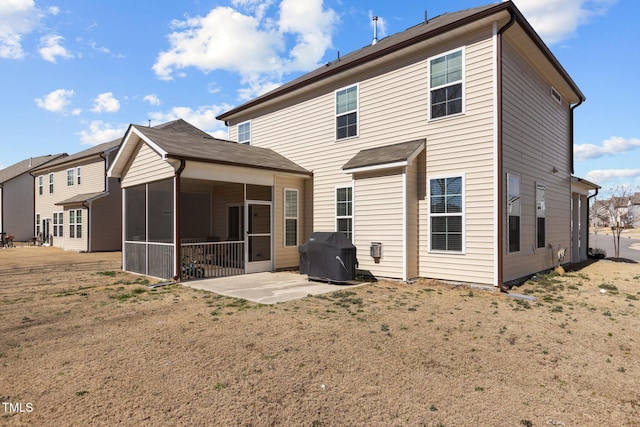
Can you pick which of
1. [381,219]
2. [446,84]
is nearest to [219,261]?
[381,219]

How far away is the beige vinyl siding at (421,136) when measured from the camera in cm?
848

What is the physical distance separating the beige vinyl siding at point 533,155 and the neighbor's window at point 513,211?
0.22 meters

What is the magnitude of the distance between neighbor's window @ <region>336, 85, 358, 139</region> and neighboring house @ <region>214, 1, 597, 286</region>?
0.11 feet

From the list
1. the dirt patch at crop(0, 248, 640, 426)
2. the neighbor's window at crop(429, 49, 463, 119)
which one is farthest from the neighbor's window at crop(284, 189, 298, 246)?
the neighbor's window at crop(429, 49, 463, 119)

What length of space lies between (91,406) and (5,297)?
666 cm

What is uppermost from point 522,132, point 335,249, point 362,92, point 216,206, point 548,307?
point 362,92

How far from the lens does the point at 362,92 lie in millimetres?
11133

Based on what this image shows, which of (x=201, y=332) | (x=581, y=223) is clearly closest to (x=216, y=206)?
(x=201, y=332)

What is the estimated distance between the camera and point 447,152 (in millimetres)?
9133

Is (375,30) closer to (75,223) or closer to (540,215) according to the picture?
(540,215)

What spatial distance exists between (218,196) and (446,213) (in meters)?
9.75

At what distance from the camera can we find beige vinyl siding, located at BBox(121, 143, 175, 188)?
10014mm

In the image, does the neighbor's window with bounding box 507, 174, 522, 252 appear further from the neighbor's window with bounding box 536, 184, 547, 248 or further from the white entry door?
the white entry door

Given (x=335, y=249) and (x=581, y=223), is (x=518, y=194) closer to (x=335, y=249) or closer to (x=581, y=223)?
(x=335, y=249)
